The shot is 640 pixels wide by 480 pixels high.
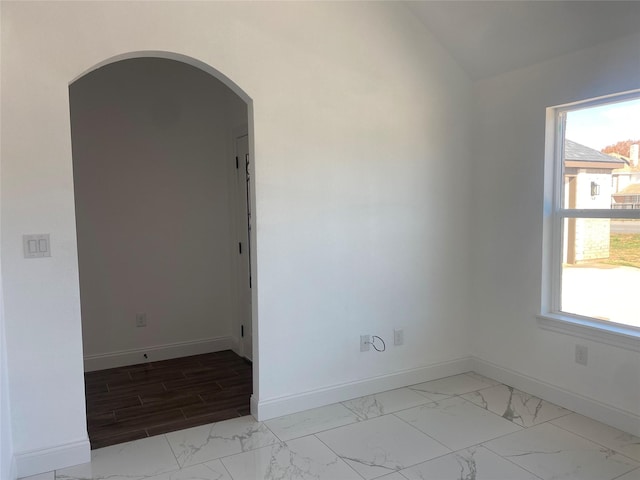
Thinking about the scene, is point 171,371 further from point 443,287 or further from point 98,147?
point 443,287

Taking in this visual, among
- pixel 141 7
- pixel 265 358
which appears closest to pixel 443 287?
pixel 265 358

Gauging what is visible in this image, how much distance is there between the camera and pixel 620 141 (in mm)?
3031

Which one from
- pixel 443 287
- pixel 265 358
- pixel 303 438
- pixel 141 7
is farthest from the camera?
pixel 443 287

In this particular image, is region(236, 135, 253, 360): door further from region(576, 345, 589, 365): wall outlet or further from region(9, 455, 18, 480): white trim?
region(576, 345, 589, 365): wall outlet

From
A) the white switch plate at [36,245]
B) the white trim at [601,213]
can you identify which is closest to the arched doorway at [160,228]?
the white switch plate at [36,245]

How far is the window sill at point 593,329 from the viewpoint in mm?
2965

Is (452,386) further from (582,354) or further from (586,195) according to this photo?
(586,195)

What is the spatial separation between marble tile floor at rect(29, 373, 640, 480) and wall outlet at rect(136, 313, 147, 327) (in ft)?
5.29

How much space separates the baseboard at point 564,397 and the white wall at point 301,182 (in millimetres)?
284

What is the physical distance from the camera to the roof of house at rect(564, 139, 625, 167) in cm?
310

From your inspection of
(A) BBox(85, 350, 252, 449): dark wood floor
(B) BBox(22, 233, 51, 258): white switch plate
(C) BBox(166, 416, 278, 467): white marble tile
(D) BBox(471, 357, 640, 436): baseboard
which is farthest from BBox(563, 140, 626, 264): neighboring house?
(B) BBox(22, 233, 51, 258): white switch plate

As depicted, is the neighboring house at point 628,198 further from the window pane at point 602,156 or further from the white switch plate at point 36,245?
the white switch plate at point 36,245

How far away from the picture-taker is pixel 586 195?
3250 millimetres

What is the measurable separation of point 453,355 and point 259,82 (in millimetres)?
2614
